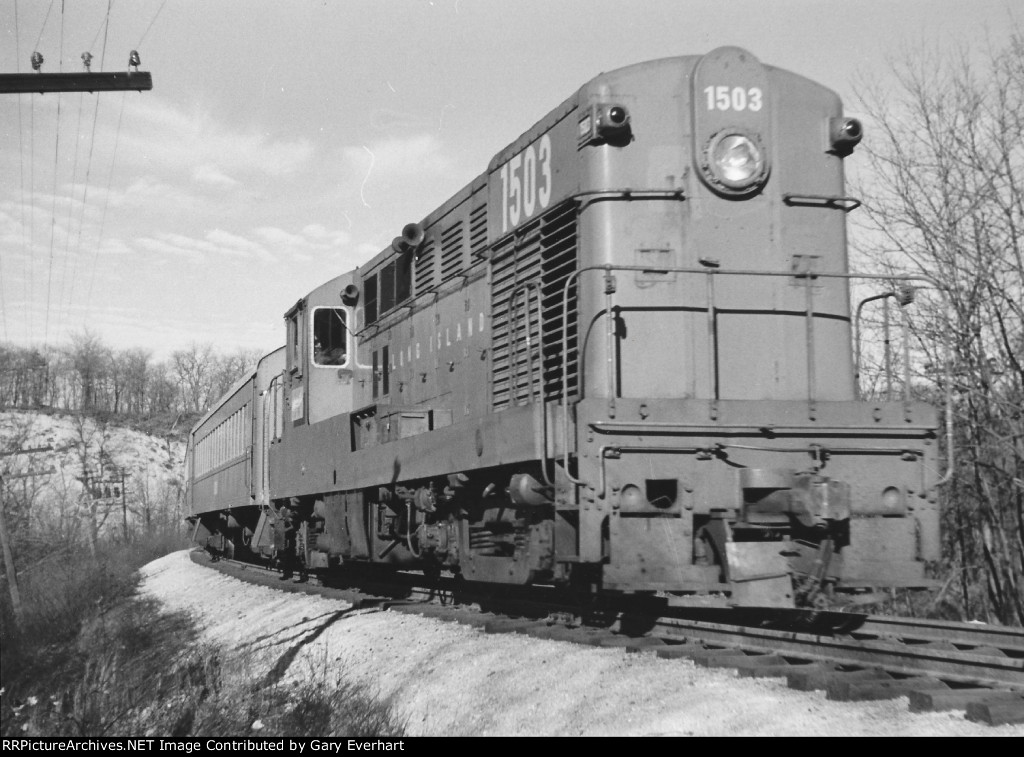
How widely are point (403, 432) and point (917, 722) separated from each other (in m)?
5.66

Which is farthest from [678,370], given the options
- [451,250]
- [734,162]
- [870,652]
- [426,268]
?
[426,268]

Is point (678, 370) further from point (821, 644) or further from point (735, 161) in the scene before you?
point (821, 644)

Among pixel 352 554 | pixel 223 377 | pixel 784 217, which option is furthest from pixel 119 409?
pixel 784 217

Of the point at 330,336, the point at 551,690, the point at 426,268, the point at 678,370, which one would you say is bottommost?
the point at 551,690

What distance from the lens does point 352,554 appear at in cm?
1071

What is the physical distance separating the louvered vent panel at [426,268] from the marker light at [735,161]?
3696mm

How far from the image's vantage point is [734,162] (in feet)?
22.4

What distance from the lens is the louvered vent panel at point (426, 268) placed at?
32.2 ft

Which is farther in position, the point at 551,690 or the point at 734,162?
the point at 734,162

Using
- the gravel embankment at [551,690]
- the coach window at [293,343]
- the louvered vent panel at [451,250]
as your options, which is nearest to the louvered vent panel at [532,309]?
the louvered vent panel at [451,250]

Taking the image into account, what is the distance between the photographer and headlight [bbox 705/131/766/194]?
22.4 feet

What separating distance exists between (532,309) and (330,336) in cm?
548

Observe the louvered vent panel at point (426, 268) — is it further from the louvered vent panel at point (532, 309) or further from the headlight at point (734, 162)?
the headlight at point (734, 162)
